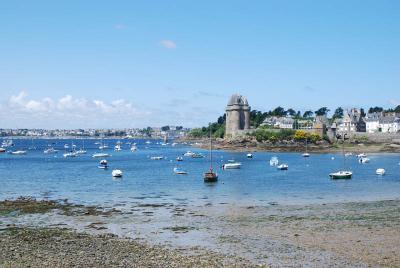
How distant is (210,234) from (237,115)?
13185cm

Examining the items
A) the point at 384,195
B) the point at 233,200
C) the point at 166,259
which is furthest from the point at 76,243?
the point at 384,195

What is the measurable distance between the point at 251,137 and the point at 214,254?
421 ft

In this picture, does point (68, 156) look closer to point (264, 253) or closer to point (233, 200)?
point (233, 200)

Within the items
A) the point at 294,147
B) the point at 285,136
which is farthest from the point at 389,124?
the point at 294,147

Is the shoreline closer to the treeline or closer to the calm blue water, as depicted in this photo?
the treeline

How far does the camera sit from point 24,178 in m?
65.1

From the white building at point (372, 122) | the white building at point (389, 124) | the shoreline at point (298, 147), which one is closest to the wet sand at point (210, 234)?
the shoreline at point (298, 147)

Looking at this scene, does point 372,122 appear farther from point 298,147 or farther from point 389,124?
point 298,147

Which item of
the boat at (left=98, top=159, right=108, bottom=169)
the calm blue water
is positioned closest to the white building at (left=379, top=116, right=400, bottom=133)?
the calm blue water

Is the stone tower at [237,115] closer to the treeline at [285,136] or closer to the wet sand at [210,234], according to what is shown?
the treeline at [285,136]

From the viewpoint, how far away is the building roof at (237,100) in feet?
523

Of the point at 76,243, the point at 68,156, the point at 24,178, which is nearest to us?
the point at 76,243

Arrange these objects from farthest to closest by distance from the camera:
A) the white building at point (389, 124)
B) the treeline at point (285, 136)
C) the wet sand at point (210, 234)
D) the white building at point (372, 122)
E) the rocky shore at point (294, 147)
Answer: the white building at point (372, 122) < the white building at point (389, 124) < the treeline at point (285, 136) < the rocky shore at point (294, 147) < the wet sand at point (210, 234)

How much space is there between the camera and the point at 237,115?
158 m
